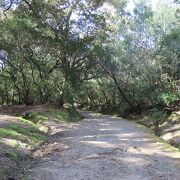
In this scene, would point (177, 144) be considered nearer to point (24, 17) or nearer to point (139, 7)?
point (24, 17)

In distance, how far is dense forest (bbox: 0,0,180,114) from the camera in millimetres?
31469

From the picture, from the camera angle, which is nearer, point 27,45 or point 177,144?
point 177,144

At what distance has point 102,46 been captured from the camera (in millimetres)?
37344

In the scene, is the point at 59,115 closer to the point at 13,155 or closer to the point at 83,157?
the point at 83,157

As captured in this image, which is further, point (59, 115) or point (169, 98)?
point (59, 115)

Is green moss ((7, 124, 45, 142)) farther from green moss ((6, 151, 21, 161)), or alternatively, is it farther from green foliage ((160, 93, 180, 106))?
green foliage ((160, 93, 180, 106))

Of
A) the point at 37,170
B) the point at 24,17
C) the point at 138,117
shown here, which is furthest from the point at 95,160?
the point at 138,117

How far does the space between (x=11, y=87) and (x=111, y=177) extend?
43.1m

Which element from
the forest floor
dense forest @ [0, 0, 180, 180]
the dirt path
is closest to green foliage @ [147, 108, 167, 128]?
dense forest @ [0, 0, 180, 180]

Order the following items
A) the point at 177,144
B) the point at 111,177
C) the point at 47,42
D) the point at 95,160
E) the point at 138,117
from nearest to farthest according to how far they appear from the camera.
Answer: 1. the point at 111,177
2. the point at 95,160
3. the point at 177,144
4. the point at 47,42
5. the point at 138,117

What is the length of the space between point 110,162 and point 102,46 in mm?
25040

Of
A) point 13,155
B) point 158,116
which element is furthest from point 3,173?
point 158,116

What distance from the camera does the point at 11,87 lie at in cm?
5247

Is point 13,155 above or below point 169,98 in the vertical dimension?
below
